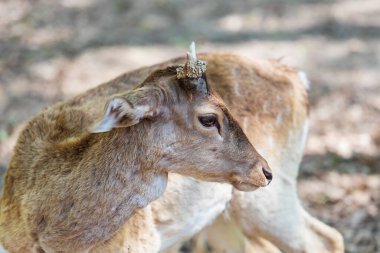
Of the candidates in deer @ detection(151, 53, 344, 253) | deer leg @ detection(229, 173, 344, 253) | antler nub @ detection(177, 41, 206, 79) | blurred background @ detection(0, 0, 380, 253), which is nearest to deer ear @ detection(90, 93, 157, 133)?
antler nub @ detection(177, 41, 206, 79)

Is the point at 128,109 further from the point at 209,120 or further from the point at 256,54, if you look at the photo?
the point at 256,54

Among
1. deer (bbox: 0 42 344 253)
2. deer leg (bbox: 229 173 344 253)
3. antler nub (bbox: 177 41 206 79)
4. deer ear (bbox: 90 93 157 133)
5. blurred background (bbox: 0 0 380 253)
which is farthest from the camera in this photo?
blurred background (bbox: 0 0 380 253)

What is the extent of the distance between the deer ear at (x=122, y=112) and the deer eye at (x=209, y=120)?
0.30 meters

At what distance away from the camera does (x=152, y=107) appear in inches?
150

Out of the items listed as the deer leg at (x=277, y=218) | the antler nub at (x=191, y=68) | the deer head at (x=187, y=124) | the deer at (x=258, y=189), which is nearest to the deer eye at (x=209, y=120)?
the deer head at (x=187, y=124)

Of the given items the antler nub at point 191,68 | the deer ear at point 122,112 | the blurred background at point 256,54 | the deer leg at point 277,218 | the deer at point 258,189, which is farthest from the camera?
the blurred background at point 256,54

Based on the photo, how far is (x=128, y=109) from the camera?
368 cm

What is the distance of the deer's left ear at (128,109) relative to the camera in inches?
143

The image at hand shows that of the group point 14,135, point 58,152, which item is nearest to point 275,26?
point 14,135

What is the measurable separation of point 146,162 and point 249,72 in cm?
145

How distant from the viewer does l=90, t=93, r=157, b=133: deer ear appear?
363cm

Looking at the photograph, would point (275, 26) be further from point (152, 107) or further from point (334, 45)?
point (152, 107)

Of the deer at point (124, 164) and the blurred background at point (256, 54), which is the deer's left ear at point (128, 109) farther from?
the blurred background at point (256, 54)

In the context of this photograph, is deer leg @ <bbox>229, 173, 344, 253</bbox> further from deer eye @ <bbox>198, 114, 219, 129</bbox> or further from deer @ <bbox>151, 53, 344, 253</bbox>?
deer eye @ <bbox>198, 114, 219, 129</bbox>
